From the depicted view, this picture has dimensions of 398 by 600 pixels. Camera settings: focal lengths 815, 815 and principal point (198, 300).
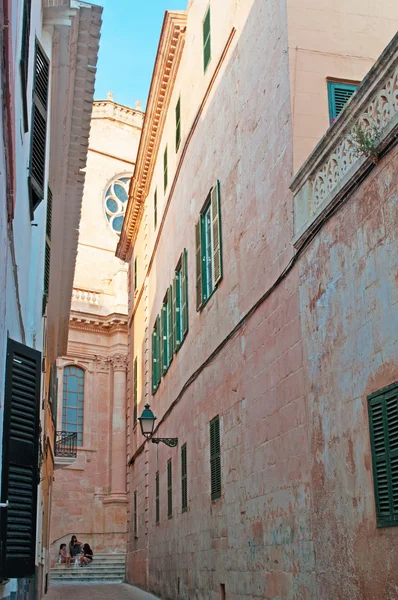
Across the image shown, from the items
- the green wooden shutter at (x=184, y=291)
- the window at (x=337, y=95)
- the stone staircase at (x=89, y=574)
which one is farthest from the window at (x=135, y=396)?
the window at (x=337, y=95)

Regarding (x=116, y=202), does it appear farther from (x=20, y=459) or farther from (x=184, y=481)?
(x=20, y=459)

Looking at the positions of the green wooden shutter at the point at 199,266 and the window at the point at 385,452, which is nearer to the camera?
the window at the point at 385,452

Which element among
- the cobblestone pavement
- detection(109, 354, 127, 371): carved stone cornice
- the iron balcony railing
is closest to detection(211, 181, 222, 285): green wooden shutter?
the cobblestone pavement

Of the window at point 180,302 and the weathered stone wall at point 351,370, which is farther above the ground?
the window at point 180,302

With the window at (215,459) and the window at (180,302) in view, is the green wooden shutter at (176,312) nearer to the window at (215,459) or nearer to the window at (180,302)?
the window at (180,302)

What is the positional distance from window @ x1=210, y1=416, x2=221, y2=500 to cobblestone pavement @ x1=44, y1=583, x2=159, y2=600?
615 centimetres

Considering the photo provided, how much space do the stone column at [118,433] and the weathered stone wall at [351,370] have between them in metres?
27.6

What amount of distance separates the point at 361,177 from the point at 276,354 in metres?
3.03

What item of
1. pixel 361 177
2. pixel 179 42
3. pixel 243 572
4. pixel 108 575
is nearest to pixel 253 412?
pixel 243 572

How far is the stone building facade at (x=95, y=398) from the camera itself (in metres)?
34.0

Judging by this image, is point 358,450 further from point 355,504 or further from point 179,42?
point 179,42

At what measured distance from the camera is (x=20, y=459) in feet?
22.0

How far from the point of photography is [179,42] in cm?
1759

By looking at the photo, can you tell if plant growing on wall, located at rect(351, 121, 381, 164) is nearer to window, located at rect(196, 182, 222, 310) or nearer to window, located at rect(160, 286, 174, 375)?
window, located at rect(196, 182, 222, 310)
